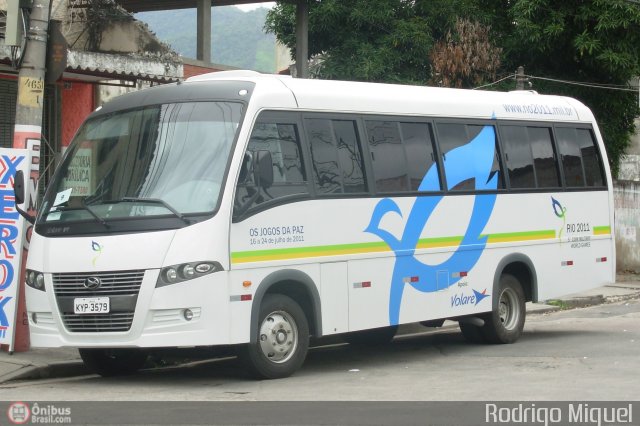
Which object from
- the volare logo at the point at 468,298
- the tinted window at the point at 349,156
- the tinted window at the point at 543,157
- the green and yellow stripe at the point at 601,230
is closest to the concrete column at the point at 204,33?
the tinted window at the point at 543,157

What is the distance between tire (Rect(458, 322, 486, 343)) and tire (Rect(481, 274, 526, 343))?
89 mm

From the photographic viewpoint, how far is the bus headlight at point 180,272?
988 centimetres

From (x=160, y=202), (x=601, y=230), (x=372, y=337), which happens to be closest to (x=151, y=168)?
(x=160, y=202)

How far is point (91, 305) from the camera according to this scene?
10.1m

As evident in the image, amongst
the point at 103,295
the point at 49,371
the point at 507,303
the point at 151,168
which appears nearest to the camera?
the point at 103,295

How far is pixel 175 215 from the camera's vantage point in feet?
32.9

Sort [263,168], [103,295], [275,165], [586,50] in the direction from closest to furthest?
[103,295] → [263,168] → [275,165] → [586,50]

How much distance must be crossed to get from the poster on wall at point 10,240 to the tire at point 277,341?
2982 mm

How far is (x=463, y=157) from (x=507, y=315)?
2278 mm

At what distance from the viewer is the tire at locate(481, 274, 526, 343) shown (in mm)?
13609

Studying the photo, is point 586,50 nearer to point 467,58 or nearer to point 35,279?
point 467,58

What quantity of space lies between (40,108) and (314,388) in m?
4.59

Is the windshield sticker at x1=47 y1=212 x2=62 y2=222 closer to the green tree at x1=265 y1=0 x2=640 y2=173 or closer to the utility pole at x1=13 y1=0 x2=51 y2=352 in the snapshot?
the utility pole at x1=13 y1=0 x2=51 y2=352

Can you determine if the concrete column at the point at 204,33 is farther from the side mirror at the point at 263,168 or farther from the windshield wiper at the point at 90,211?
the side mirror at the point at 263,168
